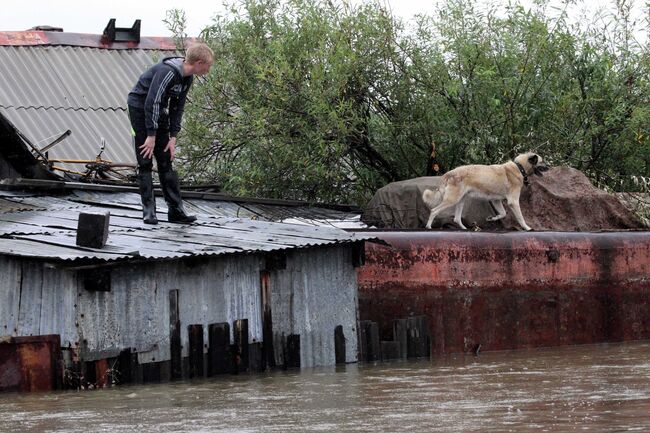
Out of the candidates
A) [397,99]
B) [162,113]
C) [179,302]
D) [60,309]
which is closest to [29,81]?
[397,99]

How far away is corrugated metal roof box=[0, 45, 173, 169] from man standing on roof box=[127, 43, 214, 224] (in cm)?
810

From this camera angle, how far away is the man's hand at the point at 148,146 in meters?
13.2

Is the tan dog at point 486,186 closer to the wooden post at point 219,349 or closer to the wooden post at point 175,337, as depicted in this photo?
the wooden post at point 219,349

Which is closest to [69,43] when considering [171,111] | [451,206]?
[451,206]

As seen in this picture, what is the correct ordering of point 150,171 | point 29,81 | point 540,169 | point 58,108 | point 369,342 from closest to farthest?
point 150,171
point 369,342
point 540,169
point 58,108
point 29,81

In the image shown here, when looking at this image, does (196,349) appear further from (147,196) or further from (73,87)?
(73,87)

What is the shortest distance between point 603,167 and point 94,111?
911 cm

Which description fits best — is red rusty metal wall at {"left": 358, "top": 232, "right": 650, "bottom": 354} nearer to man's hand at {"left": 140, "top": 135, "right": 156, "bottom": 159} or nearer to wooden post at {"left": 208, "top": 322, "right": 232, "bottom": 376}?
wooden post at {"left": 208, "top": 322, "right": 232, "bottom": 376}

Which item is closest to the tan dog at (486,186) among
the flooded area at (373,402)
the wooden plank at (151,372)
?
the flooded area at (373,402)

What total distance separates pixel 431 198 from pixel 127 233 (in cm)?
569

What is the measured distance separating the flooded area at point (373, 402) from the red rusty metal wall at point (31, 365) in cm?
27

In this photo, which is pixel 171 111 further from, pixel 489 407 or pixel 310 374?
pixel 489 407

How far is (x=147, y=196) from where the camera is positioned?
44.7 feet

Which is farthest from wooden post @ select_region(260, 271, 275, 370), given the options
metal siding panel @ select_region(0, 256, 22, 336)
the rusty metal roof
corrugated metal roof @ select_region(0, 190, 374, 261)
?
the rusty metal roof
